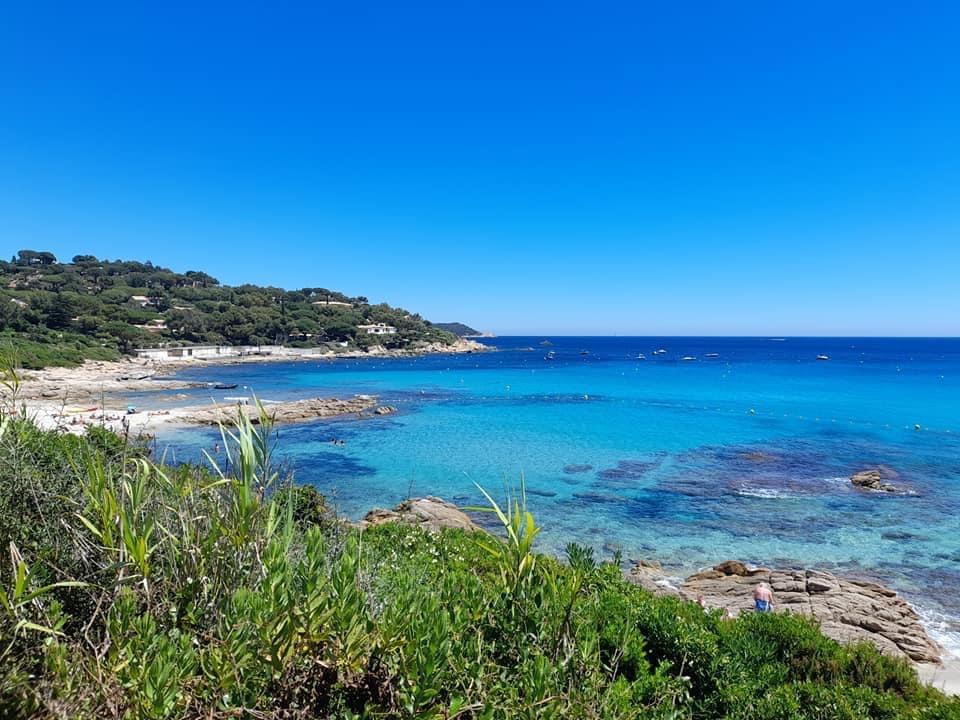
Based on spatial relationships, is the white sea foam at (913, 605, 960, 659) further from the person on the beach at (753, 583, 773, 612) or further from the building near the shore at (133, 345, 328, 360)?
the building near the shore at (133, 345, 328, 360)

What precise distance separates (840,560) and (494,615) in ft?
50.7

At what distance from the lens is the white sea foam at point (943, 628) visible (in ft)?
32.4

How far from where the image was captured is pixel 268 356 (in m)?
91.5

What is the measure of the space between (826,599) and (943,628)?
90.6 inches

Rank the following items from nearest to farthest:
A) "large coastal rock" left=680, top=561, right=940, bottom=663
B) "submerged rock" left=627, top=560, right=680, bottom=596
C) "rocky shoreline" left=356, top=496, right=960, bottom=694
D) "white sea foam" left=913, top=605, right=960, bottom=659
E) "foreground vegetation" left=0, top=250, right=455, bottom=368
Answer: "rocky shoreline" left=356, top=496, right=960, bottom=694 < "large coastal rock" left=680, top=561, right=940, bottom=663 < "white sea foam" left=913, top=605, right=960, bottom=659 < "submerged rock" left=627, top=560, right=680, bottom=596 < "foreground vegetation" left=0, top=250, right=455, bottom=368

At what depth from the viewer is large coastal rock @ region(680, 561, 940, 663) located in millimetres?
9602

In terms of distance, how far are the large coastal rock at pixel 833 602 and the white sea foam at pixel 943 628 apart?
0.91 feet

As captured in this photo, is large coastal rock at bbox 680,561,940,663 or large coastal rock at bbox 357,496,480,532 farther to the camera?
large coastal rock at bbox 357,496,480,532

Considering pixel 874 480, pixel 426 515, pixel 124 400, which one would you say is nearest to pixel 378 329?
pixel 124 400

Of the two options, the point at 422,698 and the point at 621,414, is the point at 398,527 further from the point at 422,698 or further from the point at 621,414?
the point at 621,414

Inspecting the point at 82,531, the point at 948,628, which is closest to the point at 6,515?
the point at 82,531

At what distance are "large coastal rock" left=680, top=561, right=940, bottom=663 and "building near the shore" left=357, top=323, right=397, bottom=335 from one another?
108 m

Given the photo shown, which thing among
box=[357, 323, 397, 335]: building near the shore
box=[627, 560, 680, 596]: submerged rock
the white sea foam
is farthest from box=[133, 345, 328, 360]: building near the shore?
the white sea foam

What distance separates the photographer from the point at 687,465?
25.0 m
